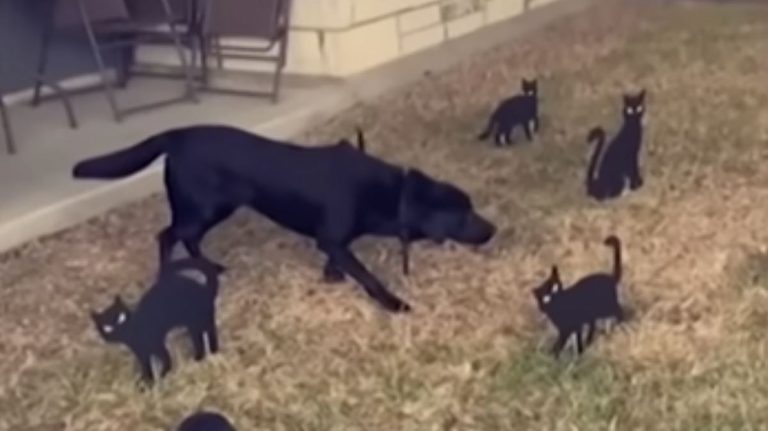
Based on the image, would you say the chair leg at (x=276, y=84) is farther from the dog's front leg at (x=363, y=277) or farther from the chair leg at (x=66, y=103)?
the dog's front leg at (x=363, y=277)

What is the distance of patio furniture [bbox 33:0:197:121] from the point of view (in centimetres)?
341

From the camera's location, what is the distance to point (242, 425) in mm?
1836

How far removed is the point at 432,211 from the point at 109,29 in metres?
1.61

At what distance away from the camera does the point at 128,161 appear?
88.1 inches

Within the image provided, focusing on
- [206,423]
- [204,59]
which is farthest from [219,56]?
[206,423]

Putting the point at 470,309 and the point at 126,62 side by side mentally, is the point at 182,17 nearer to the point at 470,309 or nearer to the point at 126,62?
the point at 126,62

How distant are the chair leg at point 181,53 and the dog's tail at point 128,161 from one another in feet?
4.05

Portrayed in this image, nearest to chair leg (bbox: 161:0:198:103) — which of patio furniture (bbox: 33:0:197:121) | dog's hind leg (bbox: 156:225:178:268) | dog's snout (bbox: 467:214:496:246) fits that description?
patio furniture (bbox: 33:0:197:121)

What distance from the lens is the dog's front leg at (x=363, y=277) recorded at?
2.15 metres

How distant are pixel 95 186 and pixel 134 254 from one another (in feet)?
1.05

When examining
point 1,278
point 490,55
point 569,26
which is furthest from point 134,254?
point 569,26

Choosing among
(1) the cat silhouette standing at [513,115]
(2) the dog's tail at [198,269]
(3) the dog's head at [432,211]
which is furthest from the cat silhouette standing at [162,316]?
(1) the cat silhouette standing at [513,115]

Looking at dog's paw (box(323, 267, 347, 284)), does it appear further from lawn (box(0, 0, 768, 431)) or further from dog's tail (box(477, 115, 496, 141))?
dog's tail (box(477, 115, 496, 141))

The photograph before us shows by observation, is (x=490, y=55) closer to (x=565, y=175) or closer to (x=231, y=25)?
(x=231, y=25)
